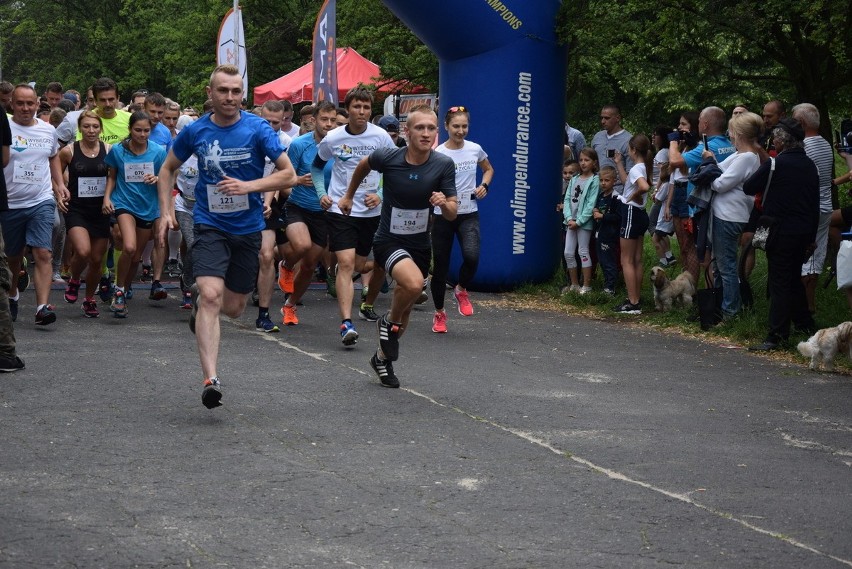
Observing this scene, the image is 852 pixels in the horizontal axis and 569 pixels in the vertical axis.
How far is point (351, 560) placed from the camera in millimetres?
4820

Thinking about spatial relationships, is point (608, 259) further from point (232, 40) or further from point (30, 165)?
point (232, 40)

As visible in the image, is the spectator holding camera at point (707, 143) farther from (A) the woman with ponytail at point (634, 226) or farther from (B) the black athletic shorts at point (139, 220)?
(B) the black athletic shorts at point (139, 220)

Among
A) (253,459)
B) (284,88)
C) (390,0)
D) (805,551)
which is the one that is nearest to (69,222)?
(390,0)

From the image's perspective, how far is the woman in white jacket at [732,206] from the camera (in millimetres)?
11500

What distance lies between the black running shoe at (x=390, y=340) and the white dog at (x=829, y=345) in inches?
125

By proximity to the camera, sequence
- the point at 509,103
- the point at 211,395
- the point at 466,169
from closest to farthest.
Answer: the point at 211,395 < the point at 466,169 < the point at 509,103

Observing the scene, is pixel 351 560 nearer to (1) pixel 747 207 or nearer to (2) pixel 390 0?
(1) pixel 747 207

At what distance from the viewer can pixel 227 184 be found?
25.1 feet

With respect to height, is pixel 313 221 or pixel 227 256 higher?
pixel 313 221

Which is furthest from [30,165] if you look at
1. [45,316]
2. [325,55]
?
[325,55]

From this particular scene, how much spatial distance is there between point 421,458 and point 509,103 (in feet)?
27.8

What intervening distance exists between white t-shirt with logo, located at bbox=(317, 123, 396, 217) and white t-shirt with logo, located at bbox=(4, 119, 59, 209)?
232 cm

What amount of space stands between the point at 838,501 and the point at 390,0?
378 inches

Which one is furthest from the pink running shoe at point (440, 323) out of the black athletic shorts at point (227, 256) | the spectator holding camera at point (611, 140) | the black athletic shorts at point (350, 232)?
the spectator holding camera at point (611, 140)
